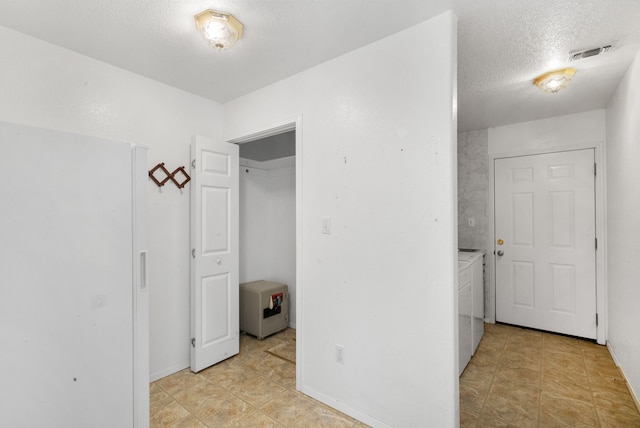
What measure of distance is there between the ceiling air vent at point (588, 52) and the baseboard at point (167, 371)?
3.83 meters

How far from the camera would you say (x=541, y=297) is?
3336 millimetres

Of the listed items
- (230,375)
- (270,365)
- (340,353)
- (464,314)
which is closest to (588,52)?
(464,314)

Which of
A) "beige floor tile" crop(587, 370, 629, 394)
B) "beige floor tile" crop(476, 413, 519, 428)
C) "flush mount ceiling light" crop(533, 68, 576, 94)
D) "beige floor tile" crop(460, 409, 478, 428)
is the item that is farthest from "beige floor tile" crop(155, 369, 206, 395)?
"flush mount ceiling light" crop(533, 68, 576, 94)

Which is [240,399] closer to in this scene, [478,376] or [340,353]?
[340,353]

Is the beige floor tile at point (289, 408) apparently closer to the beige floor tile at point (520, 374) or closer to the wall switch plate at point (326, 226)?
the wall switch plate at point (326, 226)

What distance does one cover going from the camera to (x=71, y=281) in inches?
46.6

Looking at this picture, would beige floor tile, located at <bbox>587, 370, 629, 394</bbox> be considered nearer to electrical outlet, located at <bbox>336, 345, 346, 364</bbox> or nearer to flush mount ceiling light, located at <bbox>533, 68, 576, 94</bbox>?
electrical outlet, located at <bbox>336, 345, 346, 364</bbox>

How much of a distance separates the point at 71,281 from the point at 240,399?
57.8 inches

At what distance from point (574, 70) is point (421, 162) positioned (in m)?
1.66

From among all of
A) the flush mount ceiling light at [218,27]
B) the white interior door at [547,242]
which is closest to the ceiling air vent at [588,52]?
the white interior door at [547,242]

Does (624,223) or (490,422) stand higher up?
(624,223)

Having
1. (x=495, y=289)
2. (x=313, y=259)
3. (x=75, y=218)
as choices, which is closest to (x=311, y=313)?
(x=313, y=259)

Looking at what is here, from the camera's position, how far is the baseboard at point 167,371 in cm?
234

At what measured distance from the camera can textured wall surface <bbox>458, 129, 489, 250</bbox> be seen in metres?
3.68
